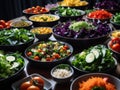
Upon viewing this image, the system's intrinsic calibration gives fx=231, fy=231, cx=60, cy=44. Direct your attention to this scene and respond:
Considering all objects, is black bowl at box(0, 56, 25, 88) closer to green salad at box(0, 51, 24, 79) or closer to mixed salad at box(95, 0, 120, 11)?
green salad at box(0, 51, 24, 79)

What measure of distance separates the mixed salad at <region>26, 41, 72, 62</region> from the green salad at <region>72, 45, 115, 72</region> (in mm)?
201

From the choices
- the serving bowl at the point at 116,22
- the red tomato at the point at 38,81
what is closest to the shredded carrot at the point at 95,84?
the red tomato at the point at 38,81

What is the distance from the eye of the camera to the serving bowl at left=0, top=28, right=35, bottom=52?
2.17 meters

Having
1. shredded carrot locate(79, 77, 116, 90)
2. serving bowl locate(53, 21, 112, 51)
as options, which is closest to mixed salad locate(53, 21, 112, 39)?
serving bowl locate(53, 21, 112, 51)

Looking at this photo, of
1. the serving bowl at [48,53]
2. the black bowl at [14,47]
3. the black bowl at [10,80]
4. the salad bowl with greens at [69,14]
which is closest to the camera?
the black bowl at [10,80]

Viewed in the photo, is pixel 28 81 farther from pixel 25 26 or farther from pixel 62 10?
pixel 62 10

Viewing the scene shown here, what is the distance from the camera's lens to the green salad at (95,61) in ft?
5.54

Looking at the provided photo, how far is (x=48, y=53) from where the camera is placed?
1.98 metres

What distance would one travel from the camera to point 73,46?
7.35ft

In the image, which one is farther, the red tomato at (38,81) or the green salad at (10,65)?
the green salad at (10,65)

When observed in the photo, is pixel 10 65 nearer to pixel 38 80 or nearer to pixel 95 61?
pixel 38 80

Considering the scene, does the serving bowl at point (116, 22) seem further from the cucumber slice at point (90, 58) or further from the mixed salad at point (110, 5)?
the cucumber slice at point (90, 58)

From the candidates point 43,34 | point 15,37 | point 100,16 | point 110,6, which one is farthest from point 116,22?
point 15,37

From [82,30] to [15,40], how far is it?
2.15 feet
